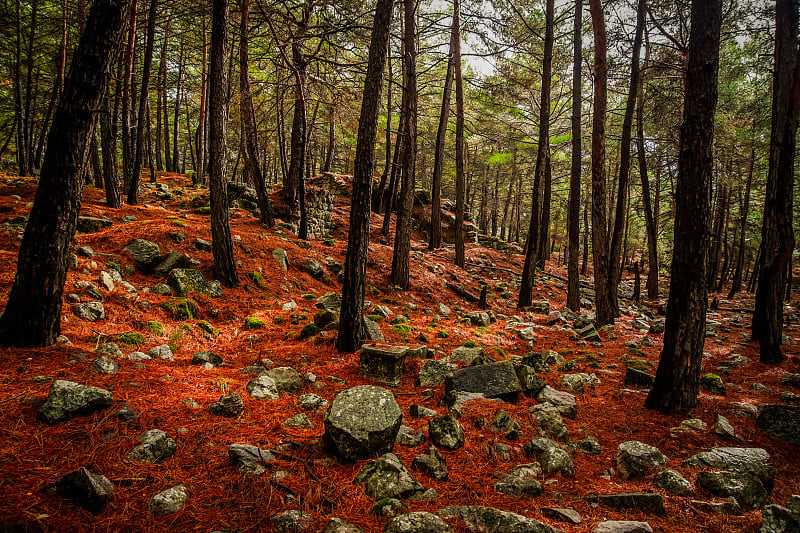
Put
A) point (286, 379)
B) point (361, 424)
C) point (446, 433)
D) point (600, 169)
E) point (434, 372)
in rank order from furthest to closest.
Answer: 1. point (600, 169)
2. point (434, 372)
3. point (286, 379)
4. point (446, 433)
5. point (361, 424)

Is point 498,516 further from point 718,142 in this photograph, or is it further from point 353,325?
point 718,142

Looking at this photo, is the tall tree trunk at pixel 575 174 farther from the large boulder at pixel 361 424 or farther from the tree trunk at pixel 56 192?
the tree trunk at pixel 56 192

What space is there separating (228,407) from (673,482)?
361 centimetres

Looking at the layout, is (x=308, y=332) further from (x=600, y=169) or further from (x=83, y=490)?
(x=600, y=169)

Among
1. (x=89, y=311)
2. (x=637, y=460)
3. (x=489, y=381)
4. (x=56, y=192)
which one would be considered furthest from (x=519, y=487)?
(x=89, y=311)

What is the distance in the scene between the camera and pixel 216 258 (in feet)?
21.9

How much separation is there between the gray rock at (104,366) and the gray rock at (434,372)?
10.4 feet

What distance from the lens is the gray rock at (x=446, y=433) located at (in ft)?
9.72

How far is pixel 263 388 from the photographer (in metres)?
3.57

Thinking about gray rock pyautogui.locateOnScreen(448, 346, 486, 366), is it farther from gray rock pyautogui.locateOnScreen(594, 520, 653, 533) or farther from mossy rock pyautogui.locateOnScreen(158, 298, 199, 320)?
mossy rock pyautogui.locateOnScreen(158, 298, 199, 320)

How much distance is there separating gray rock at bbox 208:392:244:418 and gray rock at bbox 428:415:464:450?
1.72 m

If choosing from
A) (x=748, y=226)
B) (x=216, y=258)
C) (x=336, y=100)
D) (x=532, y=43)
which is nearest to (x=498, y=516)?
(x=216, y=258)

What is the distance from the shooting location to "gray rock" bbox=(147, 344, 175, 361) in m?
3.96

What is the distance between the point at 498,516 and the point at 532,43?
47.3 ft
